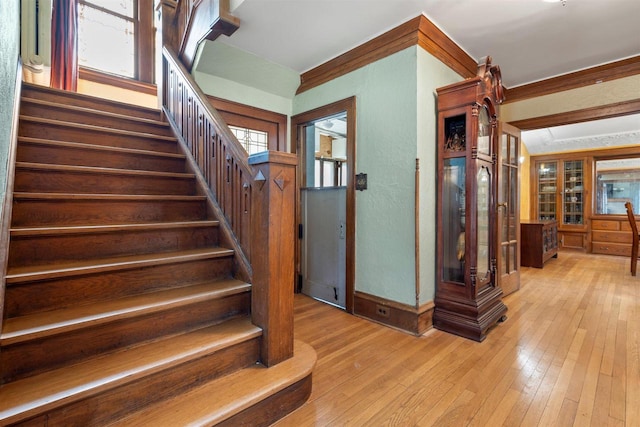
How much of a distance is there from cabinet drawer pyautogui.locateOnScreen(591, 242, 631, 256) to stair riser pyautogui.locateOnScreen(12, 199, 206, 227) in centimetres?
804

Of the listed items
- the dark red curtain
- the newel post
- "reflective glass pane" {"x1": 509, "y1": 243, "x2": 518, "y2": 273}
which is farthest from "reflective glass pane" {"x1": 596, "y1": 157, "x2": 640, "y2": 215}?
the dark red curtain

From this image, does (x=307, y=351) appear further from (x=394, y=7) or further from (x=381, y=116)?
(x=394, y=7)

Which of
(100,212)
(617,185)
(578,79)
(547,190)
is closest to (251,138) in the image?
(100,212)

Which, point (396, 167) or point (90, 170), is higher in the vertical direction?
point (396, 167)

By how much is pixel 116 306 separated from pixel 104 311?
6 cm

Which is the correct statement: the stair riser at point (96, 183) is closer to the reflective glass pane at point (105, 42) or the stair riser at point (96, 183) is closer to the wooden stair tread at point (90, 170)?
A: the wooden stair tread at point (90, 170)

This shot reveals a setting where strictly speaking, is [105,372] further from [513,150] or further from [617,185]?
[617,185]

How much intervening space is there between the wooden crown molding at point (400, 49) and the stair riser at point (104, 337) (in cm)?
238

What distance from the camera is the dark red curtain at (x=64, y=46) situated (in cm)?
341

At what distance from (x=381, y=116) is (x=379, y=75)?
376 millimetres

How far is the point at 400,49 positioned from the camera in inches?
102

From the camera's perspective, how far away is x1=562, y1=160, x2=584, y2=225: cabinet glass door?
6836 mm

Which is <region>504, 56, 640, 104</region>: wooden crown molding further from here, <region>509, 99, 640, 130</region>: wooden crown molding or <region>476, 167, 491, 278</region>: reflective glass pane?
<region>476, 167, 491, 278</region>: reflective glass pane

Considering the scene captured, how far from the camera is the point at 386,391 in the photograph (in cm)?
179
